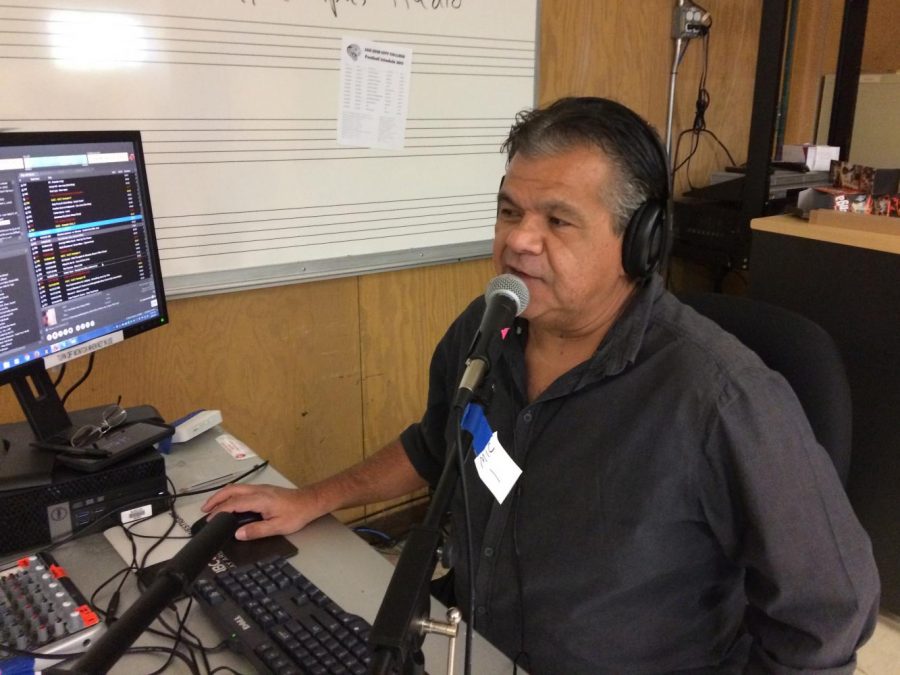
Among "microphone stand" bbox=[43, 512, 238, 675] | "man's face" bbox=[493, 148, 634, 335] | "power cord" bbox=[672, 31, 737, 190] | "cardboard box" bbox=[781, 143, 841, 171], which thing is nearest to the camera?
"microphone stand" bbox=[43, 512, 238, 675]

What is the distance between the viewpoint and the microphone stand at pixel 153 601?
1.57ft

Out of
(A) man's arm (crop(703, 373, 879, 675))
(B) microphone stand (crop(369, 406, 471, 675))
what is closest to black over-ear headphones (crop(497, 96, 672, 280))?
(A) man's arm (crop(703, 373, 879, 675))

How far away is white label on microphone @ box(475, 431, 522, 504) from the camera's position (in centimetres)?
90

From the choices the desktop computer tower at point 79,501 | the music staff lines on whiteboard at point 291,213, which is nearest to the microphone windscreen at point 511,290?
the desktop computer tower at point 79,501

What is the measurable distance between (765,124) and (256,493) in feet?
6.21

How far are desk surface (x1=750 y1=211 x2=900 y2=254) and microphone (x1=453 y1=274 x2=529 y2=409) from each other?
4.65 feet

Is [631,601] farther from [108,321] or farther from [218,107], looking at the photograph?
[218,107]

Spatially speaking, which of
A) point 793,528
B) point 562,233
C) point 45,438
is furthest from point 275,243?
point 793,528

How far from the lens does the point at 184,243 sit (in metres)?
1.75

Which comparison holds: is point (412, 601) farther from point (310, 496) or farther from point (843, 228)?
point (843, 228)

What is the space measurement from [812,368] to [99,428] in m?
1.13

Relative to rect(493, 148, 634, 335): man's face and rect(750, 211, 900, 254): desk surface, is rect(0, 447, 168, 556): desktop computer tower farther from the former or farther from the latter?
rect(750, 211, 900, 254): desk surface

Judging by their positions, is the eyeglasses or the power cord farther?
the power cord

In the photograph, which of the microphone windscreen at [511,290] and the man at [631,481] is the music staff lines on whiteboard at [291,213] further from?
the microphone windscreen at [511,290]
